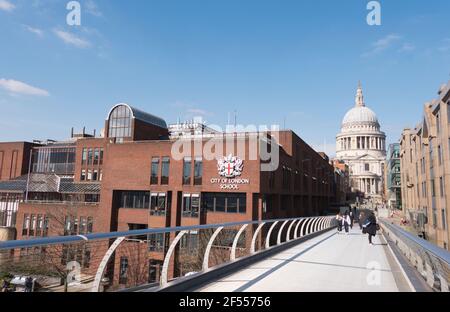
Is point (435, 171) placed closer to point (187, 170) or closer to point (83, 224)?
point (187, 170)

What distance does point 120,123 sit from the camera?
5025 cm

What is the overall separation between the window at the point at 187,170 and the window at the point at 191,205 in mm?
1538

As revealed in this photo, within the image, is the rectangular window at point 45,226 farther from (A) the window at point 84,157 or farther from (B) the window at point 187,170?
(B) the window at point 187,170

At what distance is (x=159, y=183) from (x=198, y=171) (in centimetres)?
524

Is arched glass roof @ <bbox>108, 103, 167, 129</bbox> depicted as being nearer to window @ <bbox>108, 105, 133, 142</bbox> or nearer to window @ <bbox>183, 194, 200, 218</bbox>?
window @ <bbox>108, 105, 133, 142</bbox>

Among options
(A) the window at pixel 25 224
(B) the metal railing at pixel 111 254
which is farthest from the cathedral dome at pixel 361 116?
(A) the window at pixel 25 224

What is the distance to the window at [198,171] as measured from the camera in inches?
1382

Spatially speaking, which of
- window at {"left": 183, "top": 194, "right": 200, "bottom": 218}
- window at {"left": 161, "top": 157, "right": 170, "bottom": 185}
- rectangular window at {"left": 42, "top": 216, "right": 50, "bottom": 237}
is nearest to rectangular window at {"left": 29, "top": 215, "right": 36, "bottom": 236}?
rectangular window at {"left": 42, "top": 216, "right": 50, "bottom": 237}

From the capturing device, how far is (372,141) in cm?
14438

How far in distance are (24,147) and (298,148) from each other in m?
50.8

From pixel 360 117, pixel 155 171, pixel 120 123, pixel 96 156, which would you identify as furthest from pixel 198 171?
pixel 360 117

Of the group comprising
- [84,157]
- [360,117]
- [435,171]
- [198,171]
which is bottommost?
[198,171]
